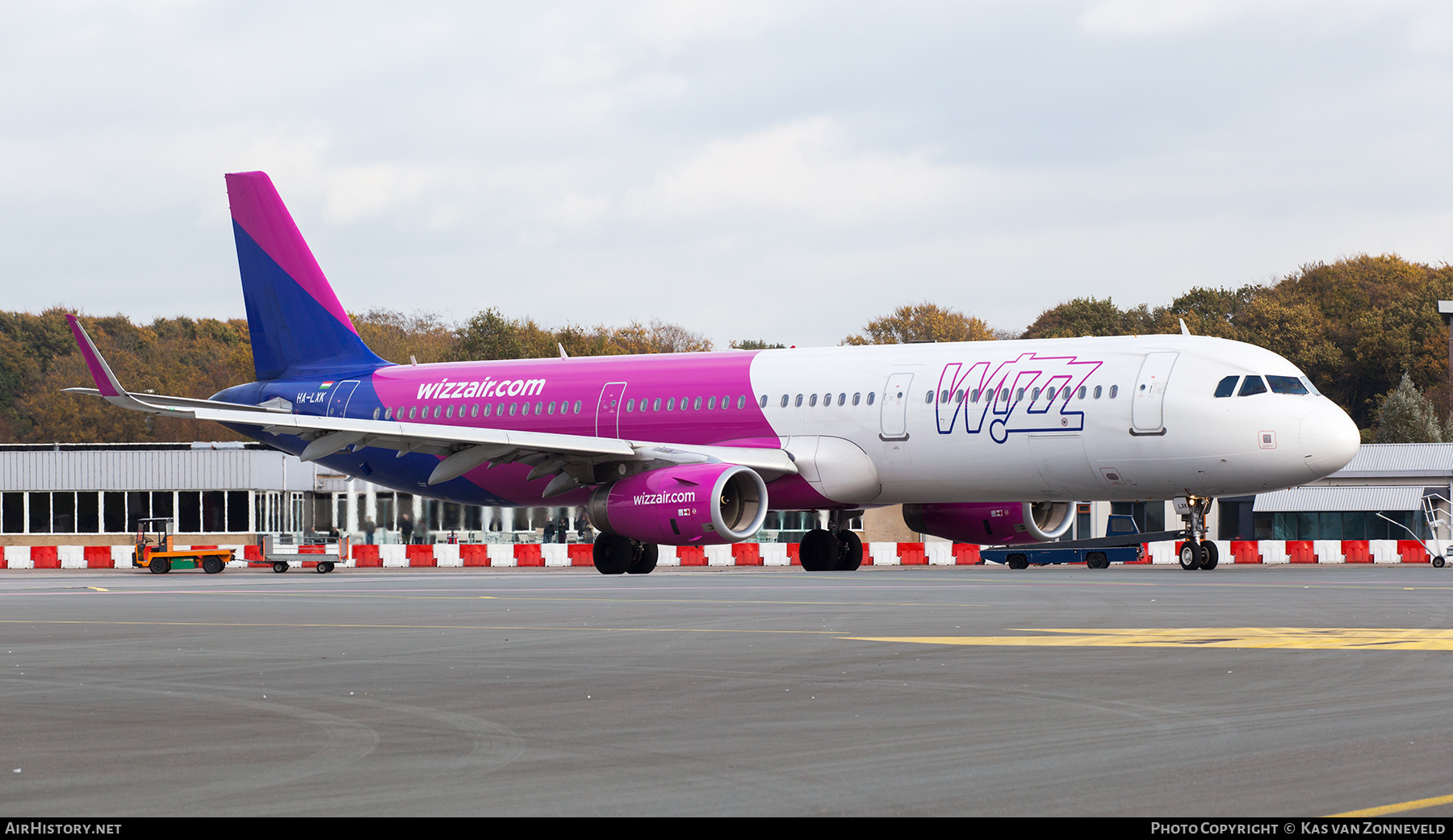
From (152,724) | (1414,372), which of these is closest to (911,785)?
(152,724)

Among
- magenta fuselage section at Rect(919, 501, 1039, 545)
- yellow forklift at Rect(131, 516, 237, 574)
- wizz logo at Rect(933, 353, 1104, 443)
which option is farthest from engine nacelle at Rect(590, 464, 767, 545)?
yellow forklift at Rect(131, 516, 237, 574)

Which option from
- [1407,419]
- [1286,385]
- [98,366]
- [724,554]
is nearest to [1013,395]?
[1286,385]

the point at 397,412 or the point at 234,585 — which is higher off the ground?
the point at 397,412

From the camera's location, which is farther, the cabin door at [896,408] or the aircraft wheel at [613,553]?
the aircraft wheel at [613,553]

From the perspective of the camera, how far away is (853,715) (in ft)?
31.6

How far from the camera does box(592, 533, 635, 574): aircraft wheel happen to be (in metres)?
32.5

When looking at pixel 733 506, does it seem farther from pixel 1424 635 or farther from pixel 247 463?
pixel 247 463

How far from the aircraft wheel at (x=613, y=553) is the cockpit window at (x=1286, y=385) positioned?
12.1 m

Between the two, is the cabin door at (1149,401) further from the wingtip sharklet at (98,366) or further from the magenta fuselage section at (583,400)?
the wingtip sharklet at (98,366)

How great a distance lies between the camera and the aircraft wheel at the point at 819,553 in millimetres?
→ 34219

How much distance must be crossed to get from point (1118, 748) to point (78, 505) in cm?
5272

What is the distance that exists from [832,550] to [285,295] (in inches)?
575

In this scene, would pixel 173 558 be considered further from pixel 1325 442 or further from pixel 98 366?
pixel 1325 442

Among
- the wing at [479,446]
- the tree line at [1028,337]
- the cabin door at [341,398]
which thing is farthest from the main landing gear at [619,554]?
the tree line at [1028,337]
